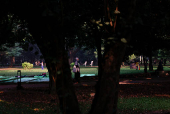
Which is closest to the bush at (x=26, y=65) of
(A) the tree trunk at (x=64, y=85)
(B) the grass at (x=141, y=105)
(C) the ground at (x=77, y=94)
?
(C) the ground at (x=77, y=94)

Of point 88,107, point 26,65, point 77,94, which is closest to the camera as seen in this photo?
point 88,107

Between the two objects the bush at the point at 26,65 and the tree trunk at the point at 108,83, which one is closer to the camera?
the tree trunk at the point at 108,83

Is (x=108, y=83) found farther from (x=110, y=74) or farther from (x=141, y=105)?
A: (x=141, y=105)

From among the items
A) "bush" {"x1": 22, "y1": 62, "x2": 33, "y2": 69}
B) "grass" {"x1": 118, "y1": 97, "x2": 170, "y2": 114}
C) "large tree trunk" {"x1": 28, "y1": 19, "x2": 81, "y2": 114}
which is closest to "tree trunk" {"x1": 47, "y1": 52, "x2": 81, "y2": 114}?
"large tree trunk" {"x1": 28, "y1": 19, "x2": 81, "y2": 114}

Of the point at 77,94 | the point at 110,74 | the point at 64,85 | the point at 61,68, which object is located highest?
the point at 61,68

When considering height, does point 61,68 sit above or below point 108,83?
above

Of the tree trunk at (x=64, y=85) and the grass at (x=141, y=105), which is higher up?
the tree trunk at (x=64, y=85)

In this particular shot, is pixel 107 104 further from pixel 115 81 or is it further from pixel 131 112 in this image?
pixel 131 112

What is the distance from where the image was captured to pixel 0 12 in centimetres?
991

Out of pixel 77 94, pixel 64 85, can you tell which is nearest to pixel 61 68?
pixel 64 85

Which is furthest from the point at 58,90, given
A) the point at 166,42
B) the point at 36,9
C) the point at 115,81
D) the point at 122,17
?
the point at 166,42

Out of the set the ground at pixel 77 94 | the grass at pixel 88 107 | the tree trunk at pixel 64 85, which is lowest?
the grass at pixel 88 107

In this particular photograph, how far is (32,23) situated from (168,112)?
5885 millimetres

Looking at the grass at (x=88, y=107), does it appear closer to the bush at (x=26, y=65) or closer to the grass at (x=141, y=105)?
the grass at (x=141, y=105)
